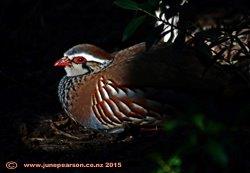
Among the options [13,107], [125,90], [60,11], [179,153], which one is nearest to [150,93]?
[125,90]

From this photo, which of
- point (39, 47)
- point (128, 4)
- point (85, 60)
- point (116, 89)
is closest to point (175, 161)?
point (128, 4)

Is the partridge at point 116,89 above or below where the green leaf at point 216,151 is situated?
above

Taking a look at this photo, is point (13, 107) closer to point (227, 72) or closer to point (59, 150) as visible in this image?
point (59, 150)

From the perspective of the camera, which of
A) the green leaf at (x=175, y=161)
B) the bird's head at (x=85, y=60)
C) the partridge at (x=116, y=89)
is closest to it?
the green leaf at (x=175, y=161)

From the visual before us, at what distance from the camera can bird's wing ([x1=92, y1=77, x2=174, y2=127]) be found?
595 centimetres

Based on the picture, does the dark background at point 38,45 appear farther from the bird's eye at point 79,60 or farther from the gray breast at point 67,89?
the bird's eye at point 79,60

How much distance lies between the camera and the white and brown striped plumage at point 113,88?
19.3 ft

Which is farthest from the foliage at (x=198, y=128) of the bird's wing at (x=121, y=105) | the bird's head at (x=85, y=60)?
the bird's head at (x=85, y=60)

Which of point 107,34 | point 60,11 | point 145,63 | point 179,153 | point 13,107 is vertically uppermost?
point 60,11

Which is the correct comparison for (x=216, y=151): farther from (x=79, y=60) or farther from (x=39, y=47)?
(x=39, y=47)

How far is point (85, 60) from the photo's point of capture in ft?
21.2

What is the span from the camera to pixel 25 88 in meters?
7.52

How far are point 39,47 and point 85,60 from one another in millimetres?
2328

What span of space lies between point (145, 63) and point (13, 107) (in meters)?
1.67
